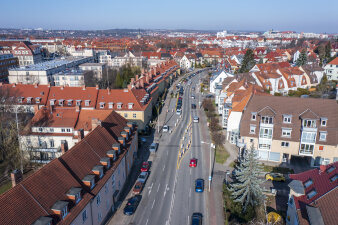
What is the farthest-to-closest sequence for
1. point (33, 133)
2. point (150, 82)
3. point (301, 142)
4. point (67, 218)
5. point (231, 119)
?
1. point (150, 82)
2. point (231, 119)
3. point (33, 133)
4. point (301, 142)
5. point (67, 218)

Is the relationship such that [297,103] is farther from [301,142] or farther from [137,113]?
[137,113]

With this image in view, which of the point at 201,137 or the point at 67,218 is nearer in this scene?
the point at 67,218

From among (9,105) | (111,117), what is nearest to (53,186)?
A: (111,117)

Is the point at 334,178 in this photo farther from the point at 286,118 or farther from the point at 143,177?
the point at 143,177

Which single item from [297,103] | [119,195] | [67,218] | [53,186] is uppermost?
[297,103]

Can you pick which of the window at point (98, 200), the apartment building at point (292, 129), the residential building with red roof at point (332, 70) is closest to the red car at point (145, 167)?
the window at point (98, 200)

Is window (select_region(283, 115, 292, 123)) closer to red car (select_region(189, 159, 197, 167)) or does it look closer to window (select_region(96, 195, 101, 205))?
red car (select_region(189, 159, 197, 167))

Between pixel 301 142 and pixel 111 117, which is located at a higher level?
pixel 111 117
